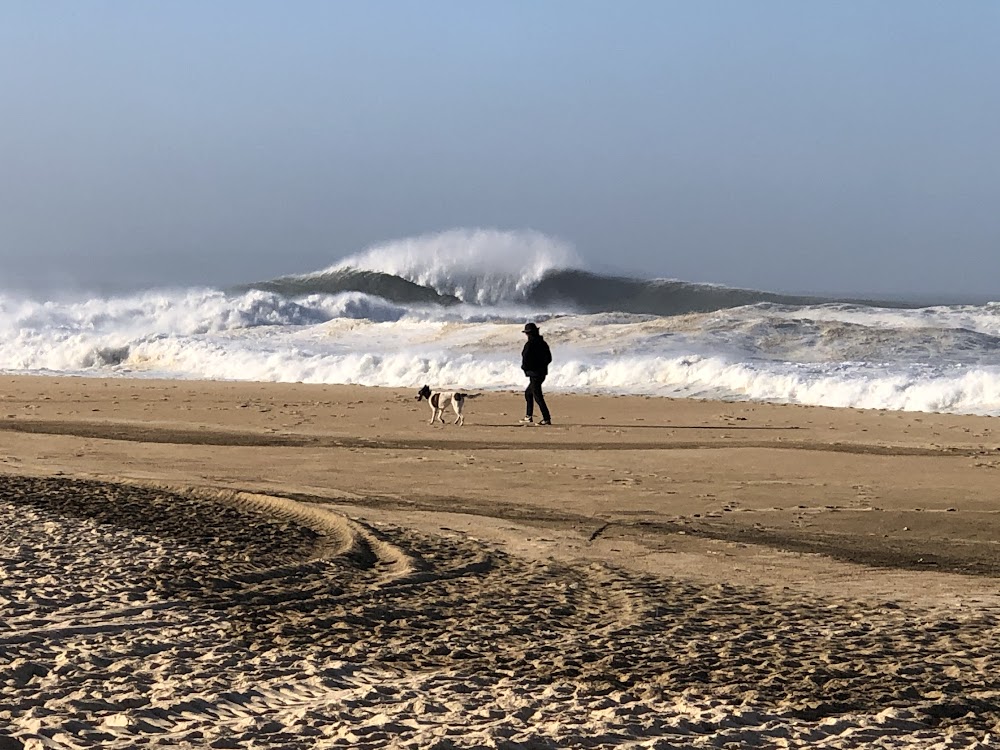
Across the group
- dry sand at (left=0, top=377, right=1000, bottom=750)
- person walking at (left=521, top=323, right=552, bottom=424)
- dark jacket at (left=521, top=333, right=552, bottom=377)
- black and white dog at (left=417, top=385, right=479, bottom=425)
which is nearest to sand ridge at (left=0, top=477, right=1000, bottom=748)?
dry sand at (left=0, top=377, right=1000, bottom=750)

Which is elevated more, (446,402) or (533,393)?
(533,393)

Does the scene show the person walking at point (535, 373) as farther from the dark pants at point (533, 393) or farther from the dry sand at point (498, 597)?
the dry sand at point (498, 597)

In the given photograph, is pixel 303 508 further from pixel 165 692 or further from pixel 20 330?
pixel 20 330

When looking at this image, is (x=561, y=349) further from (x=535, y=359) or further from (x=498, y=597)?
(x=498, y=597)

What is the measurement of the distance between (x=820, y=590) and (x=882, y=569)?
2.84 feet

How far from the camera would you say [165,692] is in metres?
4.36

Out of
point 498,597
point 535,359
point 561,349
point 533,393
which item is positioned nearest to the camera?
point 498,597

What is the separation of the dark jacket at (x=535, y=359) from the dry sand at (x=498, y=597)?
3284 mm

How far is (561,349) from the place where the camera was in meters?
26.1

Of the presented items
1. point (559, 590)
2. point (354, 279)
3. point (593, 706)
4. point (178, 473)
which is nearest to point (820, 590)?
point (559, 590)

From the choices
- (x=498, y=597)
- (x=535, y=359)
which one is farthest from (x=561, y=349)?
(x=498, y=597)

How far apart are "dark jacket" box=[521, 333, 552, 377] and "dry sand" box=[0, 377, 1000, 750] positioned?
3284mm

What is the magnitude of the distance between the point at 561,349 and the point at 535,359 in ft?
32.4

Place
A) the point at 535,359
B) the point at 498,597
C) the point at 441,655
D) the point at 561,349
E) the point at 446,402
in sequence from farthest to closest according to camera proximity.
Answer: the point at 561,349 < the point at 535,359 < the point at 446,402 < the point at 498,597 < the point at 441,655
